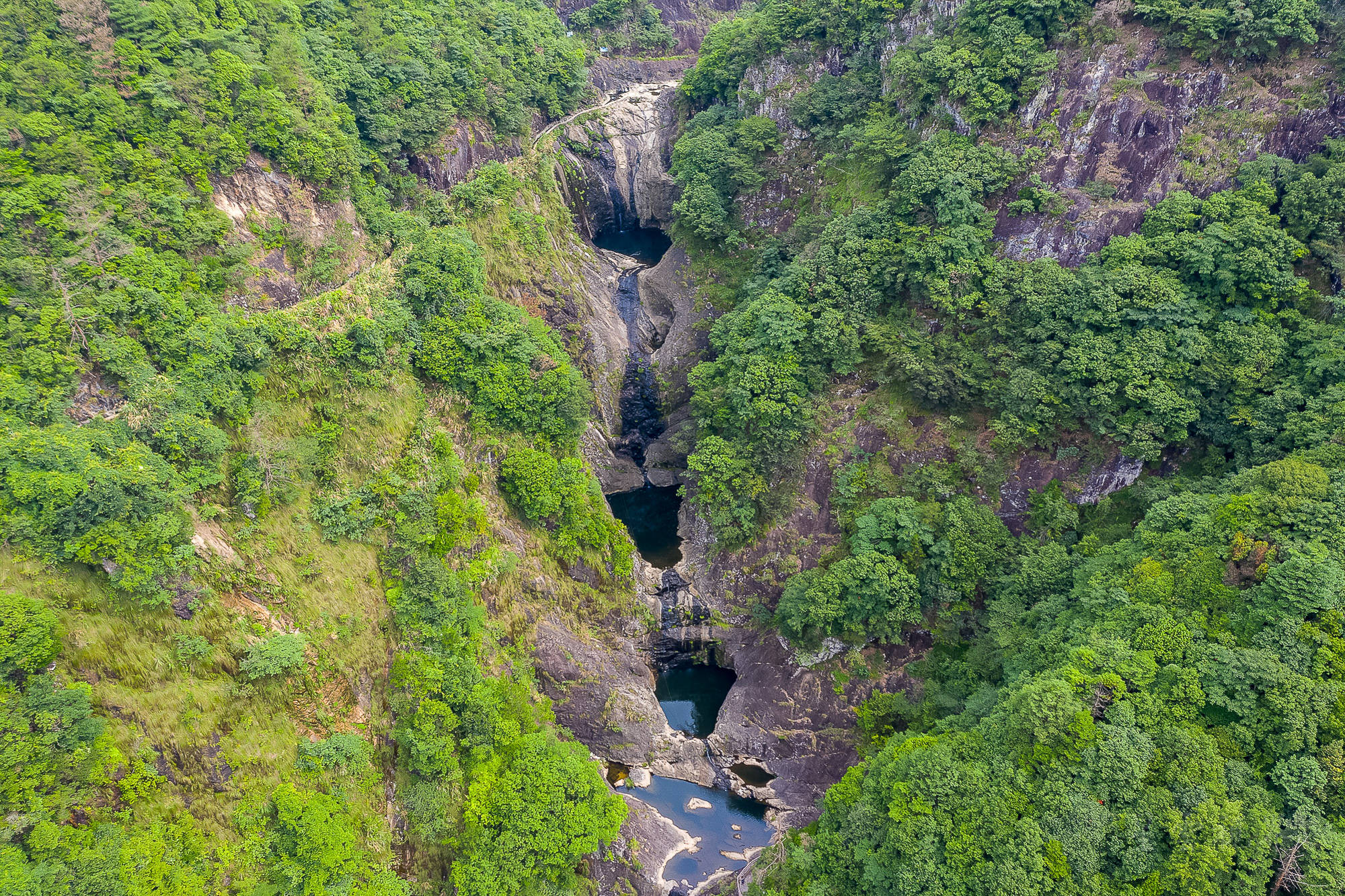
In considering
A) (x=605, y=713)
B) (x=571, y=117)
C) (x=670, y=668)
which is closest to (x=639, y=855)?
(x=605, y=713)

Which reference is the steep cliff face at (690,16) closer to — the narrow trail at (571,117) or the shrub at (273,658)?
the narrow trail at (571,117)

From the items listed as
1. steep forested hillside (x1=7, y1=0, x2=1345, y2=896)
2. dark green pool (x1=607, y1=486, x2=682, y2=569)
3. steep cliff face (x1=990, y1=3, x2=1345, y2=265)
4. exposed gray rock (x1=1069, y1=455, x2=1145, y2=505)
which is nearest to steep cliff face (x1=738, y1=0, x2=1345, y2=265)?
steep cliff face (x1=990, y1=3, x2=1345, y2=265)

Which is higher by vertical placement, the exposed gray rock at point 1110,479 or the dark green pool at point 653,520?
the exposed gray rock at point 1110,479

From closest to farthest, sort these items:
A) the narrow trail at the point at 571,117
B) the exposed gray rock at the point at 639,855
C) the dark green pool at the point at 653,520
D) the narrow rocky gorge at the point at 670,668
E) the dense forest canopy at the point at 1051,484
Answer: the dense forest canopy at the point at 1051,484 → the exposed gray rock at the point at 639,855 → the narrow rocky gorge at the point at 670,668 → the dark green pool at the point at 653,520 → the narrow trail at the point at 571,117

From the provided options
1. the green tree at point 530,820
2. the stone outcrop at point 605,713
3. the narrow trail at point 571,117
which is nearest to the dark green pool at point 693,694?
the stone outcrop at point 605,713

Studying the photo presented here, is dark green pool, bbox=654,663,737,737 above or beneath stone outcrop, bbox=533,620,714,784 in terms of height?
beneath

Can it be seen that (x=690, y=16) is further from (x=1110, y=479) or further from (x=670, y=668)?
(x=670, y=668)

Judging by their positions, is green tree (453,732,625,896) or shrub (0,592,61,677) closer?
shrub (0,592,61,677)

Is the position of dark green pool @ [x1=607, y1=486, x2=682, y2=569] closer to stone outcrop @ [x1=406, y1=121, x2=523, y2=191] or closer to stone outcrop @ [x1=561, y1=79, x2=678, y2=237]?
stone outcrop @ [x1=406, y1=121, x2=523, y2=191]

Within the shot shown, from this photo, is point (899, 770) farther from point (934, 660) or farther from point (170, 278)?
point (170, 278)
